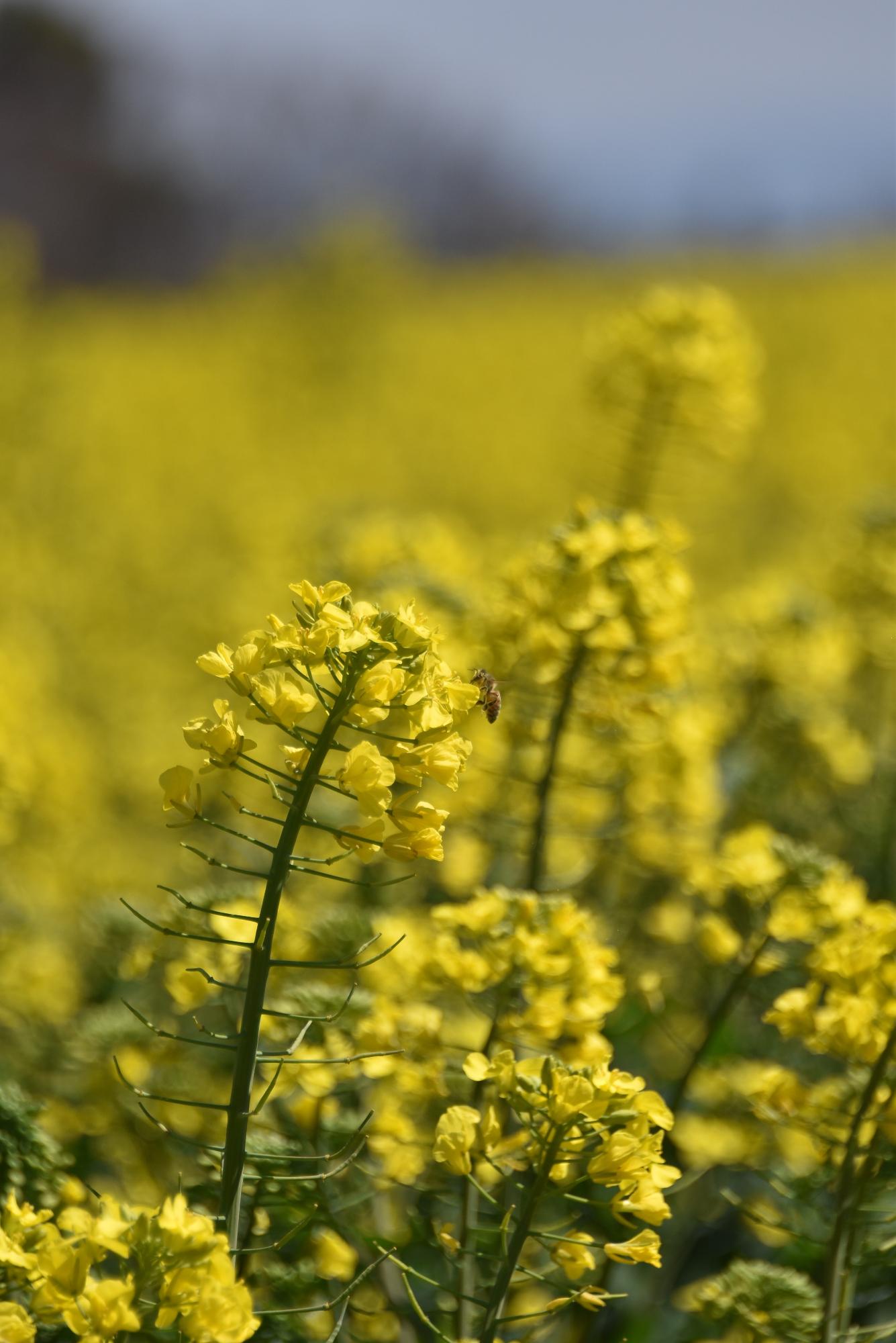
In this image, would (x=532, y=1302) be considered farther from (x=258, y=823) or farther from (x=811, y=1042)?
(x=258, y=823)

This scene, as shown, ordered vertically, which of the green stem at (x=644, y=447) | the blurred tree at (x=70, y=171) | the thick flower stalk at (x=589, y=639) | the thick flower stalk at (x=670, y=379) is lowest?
the thick flower stalk at (x=589, y=639)

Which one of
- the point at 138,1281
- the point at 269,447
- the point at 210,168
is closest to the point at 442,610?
the point at 138,1281

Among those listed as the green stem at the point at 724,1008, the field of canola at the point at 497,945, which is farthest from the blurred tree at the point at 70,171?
the green stem at the point at 724,1008

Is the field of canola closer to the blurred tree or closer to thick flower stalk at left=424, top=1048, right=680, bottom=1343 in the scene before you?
thick flower stalk at left=424, top=1048, right=680, bottom=1343

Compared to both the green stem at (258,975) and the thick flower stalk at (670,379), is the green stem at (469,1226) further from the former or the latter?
the thick flower stalk at (670,379)

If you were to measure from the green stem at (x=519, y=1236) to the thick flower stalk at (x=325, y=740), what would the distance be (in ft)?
0.60

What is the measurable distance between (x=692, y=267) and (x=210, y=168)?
43.1 feet

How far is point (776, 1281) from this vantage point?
1396mm

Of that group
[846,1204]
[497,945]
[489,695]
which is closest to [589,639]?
[489,695]

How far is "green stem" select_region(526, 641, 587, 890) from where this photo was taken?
1.76 m

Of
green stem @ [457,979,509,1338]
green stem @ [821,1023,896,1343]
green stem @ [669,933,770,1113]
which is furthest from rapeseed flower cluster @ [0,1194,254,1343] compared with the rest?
green stem @ [669,933,770,1113]

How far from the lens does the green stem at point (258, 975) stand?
3.36 ft

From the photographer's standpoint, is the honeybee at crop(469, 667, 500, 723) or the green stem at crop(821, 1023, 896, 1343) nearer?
the green stem at crop(821, 1023, 896, 1343)

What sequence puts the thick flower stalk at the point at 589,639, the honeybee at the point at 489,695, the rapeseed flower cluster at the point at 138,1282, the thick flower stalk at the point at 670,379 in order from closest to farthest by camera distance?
the rapeseed flower cluster at the point at 138,1282
the honeybee at the point at 489,695
the thick flower stalk at the point at 589,639
the thick flower stalk at the point at 670,379
